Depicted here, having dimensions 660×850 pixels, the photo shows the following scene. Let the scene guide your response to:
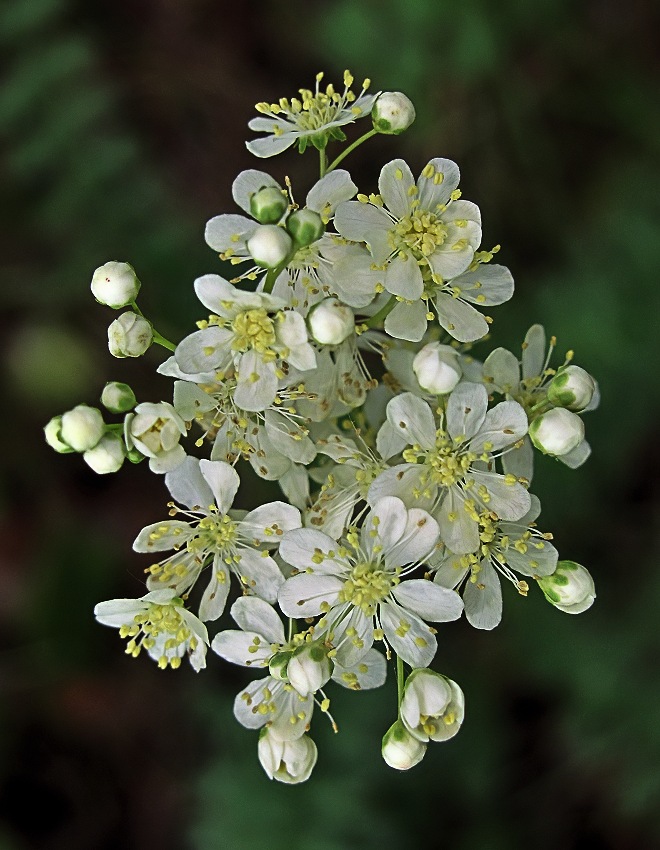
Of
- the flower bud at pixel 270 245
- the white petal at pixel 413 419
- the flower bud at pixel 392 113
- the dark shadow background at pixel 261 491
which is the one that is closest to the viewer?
the flower bud at pixel 270 245

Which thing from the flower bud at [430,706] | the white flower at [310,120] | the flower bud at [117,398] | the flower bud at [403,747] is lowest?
the flower bud at [403,747]

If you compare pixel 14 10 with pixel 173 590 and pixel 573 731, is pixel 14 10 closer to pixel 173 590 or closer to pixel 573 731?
pixel 173 590

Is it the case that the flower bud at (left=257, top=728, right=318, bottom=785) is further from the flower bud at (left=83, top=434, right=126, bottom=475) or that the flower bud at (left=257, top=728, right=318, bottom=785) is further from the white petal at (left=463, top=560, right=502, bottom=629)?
the flower bud at (left=83, top=434, right=126, bottom=475)

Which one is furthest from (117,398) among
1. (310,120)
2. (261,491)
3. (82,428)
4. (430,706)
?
(261,491)

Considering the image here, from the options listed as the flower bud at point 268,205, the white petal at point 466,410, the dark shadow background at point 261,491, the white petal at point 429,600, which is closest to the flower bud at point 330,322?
the flower bud at point 268,205

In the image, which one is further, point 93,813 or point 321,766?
point 93,813

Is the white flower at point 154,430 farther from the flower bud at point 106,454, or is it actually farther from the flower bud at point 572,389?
the flower bud at point 572,389

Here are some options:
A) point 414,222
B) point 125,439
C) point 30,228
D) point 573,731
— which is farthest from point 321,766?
point 30,228
